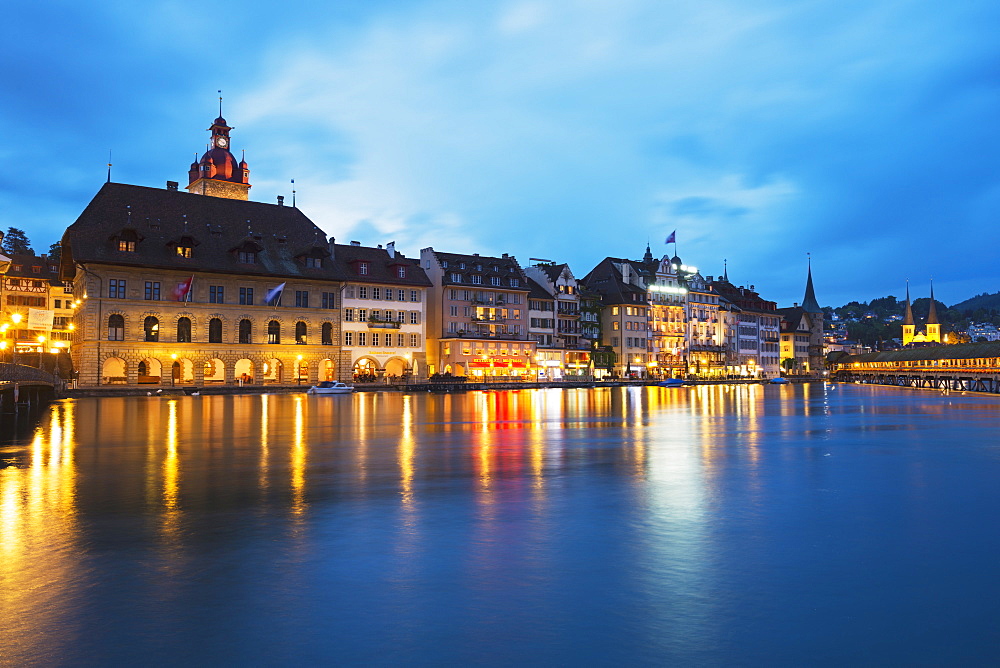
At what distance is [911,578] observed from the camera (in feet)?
36.4

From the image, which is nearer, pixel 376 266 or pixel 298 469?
pixel 298 469

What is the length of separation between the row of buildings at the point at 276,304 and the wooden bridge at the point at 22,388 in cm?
496

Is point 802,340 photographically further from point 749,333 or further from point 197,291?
point 197,291

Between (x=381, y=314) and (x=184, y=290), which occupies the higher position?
(x=184, y=290)

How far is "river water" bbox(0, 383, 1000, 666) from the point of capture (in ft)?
27.9

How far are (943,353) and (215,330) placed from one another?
409 feet

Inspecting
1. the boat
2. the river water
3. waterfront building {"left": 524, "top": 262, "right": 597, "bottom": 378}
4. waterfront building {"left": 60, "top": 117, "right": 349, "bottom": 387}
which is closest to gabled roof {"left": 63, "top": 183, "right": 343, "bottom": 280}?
waterfront building {"left": 60, "top": 117, "right": 349, "bottom": 387}

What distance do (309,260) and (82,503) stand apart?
7878 cm

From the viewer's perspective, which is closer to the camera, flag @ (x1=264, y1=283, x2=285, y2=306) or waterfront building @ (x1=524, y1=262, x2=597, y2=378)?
flag @ (x1=264, y1=283, x2=285, y2=306)

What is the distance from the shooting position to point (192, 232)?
8756 cm

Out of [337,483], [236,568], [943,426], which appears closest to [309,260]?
[943,426]

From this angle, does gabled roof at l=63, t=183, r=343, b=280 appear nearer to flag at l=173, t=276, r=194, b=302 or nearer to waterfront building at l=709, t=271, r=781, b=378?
flag at l=173, t=276, r=194, b=302

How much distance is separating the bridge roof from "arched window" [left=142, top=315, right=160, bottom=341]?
11984 centimetres

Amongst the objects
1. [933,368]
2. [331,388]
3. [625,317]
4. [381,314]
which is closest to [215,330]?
[331,388]
